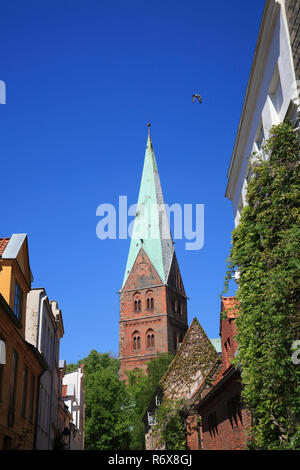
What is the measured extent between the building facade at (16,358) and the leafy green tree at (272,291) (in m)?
5.84

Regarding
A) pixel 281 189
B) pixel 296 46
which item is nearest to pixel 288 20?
pixel 296 46

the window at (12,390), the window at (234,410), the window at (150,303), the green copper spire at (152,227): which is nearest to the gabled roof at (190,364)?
the window at (234,410)

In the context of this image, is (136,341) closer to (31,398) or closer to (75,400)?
(75,400)

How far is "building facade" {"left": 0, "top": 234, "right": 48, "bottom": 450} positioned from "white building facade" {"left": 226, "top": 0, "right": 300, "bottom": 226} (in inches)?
286

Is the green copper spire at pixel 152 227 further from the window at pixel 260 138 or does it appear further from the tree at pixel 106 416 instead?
the window at pixel 260 138

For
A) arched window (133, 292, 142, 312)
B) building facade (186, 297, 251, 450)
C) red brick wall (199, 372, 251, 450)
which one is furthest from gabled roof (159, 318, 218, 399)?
arched window (133, 292, 142, 312)

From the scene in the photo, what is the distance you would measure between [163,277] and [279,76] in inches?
3177

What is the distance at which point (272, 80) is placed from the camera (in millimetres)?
13523

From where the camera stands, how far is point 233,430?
58.4ft

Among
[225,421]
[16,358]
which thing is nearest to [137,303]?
[225,421]

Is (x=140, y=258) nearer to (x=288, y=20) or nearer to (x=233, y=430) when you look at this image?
(x=233, y=430)

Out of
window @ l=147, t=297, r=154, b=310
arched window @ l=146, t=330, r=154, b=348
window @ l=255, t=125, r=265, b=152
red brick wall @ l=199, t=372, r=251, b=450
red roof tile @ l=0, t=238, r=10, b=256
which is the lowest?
red brick wall @ l=199, t=372, r=251, b=450

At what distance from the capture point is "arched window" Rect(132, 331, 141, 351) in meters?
91.0

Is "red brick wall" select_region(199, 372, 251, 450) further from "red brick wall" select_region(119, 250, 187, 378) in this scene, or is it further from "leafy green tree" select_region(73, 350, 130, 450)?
"red brick wall" select_region(119, 250, 187, 378)
